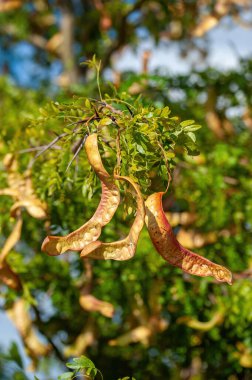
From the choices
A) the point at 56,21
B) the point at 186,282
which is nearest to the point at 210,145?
the point at 186,282

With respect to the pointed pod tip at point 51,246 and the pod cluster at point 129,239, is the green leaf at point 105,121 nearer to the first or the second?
the pod cluster at point 129,239

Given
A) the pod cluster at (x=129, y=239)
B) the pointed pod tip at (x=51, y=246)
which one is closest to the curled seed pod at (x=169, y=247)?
the pod cluster at (x=129, y=239)

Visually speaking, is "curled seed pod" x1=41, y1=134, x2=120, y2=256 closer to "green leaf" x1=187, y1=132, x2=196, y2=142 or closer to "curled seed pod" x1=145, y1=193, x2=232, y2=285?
"curled seed pod" x1=145, y1=193, x2=232, y2=285

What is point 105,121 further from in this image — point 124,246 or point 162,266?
point 162,266

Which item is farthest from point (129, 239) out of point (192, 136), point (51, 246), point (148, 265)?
point (148, 265)

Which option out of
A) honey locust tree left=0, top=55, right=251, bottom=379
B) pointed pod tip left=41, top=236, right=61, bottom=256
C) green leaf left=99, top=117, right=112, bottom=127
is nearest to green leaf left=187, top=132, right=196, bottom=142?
green leaf left=99, top=117, right=112, bottom=127

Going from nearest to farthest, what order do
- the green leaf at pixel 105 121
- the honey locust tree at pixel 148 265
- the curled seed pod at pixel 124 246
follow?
the curled seed pod at pixel 124 246, the green leaf at pixel 105 121, the honey locust tree at pixel 148 265

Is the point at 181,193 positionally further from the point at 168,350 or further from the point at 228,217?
the point at 168,350
